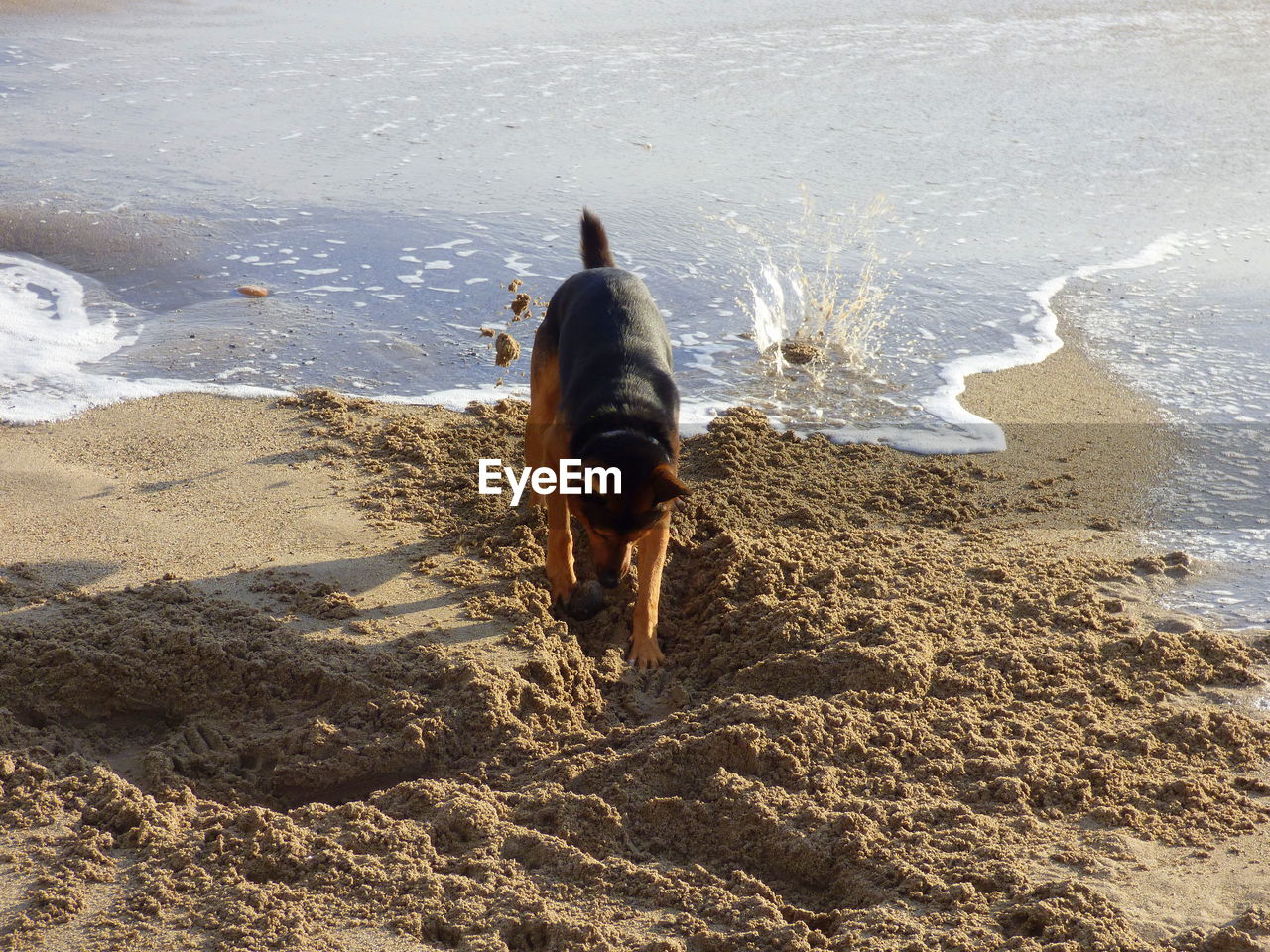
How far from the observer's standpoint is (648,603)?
187 inches

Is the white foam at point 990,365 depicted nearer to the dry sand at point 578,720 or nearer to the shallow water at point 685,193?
the shallow water at point 685,193

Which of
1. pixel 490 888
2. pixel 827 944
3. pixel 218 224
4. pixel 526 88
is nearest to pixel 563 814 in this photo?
pixel 490 888

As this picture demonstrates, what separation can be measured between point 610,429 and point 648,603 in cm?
79

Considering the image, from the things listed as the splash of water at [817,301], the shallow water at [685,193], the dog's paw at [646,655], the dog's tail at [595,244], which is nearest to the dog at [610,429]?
the dog's paw at [646,655]

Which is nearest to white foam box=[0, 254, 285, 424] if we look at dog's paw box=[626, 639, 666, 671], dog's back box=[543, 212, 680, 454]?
dog's back box=[543, 212, 680, 454]

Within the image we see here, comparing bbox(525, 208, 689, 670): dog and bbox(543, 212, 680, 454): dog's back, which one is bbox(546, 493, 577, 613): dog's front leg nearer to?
bbox(525, 208, 689, 670): dog

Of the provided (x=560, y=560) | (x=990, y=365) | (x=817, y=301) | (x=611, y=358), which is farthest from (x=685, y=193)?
(x=560, y=560)

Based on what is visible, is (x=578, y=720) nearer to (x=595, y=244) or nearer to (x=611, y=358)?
(x=611, y=358)

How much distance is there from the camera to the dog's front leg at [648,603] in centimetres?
470

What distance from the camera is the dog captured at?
4379 millimetres

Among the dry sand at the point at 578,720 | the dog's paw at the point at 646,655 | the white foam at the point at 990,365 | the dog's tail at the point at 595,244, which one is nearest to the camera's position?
the dry sand at the point at 578,720

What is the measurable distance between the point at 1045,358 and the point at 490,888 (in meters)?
6.29

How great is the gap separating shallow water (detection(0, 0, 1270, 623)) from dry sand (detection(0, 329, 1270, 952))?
960 mm

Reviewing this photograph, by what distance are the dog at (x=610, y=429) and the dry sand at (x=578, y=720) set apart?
0.86ft
